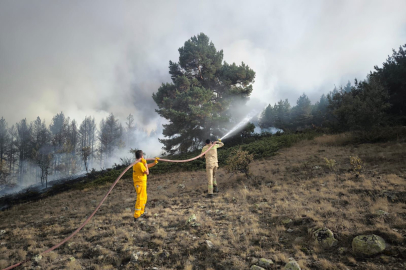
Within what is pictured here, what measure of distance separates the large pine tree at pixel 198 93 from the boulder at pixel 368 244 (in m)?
18.0

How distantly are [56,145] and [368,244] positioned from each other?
197 ft

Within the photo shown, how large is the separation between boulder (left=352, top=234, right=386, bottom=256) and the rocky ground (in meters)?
0.01

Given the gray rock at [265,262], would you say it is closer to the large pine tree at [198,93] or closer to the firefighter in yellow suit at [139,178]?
the firefighter in yellow suit at [139,178]

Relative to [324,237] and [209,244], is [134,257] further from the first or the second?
[324,237]

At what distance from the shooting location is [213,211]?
6.29m

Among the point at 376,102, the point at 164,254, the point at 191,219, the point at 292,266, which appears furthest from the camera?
the point at 376,102

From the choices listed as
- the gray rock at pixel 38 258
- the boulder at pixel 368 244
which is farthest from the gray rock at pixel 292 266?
the gray rock at pixel 38 258

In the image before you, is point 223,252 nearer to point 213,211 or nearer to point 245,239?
point 245,239

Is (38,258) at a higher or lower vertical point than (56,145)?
lower

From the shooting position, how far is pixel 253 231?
14.7 ft

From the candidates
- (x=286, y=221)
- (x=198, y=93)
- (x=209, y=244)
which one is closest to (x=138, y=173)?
(x=209, y=244)

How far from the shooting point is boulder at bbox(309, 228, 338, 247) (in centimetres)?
359

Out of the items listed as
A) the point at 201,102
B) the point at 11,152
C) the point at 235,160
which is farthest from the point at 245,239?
the point at 11,152

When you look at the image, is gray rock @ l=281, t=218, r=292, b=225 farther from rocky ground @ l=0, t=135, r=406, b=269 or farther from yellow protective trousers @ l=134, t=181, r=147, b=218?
yellow protective trousers @ l=134, t=181, r=147, b=218
